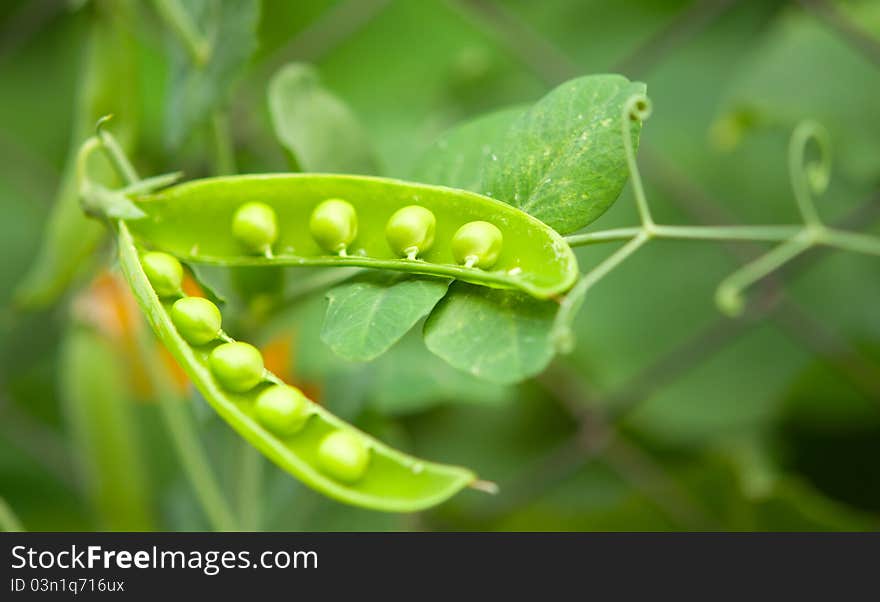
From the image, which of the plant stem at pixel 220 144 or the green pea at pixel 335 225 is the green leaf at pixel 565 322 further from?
the plant stem at pixel 220 144

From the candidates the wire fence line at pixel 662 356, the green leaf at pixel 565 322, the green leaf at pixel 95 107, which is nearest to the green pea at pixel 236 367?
the green leaf at pixel 565 322

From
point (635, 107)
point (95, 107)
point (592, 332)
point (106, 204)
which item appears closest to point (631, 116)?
point (635, 107)

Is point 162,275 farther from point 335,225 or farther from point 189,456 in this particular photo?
point 189,456

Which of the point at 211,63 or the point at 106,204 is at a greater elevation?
→ the point at 211,63

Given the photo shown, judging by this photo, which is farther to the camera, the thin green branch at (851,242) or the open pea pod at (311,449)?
the thin green branch at (851,242)

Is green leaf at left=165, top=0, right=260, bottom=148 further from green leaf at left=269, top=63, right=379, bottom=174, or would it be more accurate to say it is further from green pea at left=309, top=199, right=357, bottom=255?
green pea at left=309, top=199, right=357, bottom=255

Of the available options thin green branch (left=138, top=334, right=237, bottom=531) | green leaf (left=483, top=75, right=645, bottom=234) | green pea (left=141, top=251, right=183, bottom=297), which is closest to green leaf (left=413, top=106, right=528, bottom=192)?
green leaf (left=483, top=75, right=645, bottom=234)

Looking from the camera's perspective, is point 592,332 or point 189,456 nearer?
point 189,456
